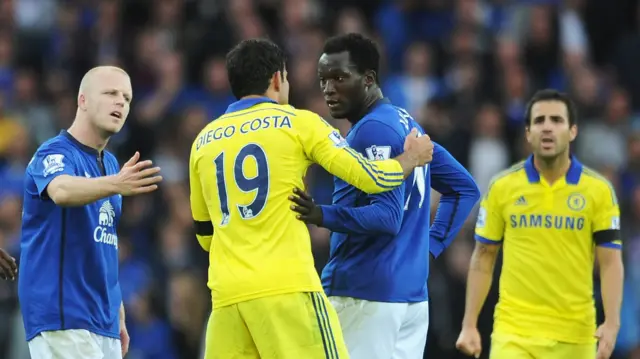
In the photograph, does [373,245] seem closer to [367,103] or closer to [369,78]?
[367,103]

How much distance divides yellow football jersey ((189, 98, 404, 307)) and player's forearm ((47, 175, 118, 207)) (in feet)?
1.71

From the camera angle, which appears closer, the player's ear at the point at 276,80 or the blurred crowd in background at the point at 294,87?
the player's ear at the point at 276,80

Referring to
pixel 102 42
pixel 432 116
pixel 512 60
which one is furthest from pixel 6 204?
pixel 512 60

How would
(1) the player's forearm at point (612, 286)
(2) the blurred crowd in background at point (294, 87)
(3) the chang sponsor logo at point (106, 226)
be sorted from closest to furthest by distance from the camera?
(3) the chang sponsor logo at point (106, 226)
(1) the player's forearm at point (612, 286)
(2) the blurred crowd in background at point (294, 87)

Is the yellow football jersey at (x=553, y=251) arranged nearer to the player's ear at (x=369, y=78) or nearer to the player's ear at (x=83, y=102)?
the player's ear at (x=369, y=78)

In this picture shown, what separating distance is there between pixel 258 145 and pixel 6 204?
25.3ft

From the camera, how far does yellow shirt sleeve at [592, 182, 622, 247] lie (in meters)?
8.97

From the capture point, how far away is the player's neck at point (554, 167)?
30.3ft

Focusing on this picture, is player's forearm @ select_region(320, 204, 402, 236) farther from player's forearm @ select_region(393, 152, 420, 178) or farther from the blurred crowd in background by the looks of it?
the blurred crowd in background

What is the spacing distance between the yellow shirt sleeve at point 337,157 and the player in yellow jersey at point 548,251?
2.23 metres

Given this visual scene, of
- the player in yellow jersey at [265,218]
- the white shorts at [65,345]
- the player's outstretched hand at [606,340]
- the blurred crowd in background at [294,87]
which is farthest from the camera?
the blurred crowd in background at [294,87]

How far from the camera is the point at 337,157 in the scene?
7.05 meters

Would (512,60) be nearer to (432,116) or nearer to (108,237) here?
(432,116)

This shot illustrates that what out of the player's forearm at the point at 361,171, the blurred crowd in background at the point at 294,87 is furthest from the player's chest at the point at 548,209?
the blurred crowd in background at the point at 294,87
